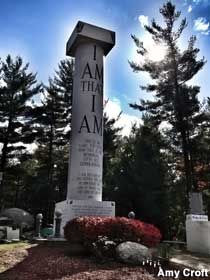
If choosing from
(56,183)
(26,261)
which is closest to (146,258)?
(26,261)

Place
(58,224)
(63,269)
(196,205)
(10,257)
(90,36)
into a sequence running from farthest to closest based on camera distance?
1. (90,36)
2. (196,205)
3. (58,224)
4. (10,257)
5. (63,269)

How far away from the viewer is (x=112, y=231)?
7832 mm

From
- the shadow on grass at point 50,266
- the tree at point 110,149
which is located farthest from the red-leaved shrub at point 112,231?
the tree at point 110,149

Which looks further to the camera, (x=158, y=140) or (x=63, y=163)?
(x=63, y=163)

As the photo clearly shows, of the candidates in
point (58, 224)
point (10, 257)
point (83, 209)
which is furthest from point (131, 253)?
point (58, 224)

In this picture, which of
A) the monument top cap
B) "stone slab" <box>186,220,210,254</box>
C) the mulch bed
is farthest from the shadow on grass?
the monument top cap

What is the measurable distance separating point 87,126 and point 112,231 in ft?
18.5

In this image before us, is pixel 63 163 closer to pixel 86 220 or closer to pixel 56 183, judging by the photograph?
pixel 56 183

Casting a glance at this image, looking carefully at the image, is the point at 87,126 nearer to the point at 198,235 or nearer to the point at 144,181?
the point at 198,235

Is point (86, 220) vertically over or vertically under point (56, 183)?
under

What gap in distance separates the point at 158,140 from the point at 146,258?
14444mm

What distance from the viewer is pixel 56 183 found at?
24328 mm

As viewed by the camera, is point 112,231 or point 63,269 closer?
point 63,269

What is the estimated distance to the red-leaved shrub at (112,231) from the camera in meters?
7.73
